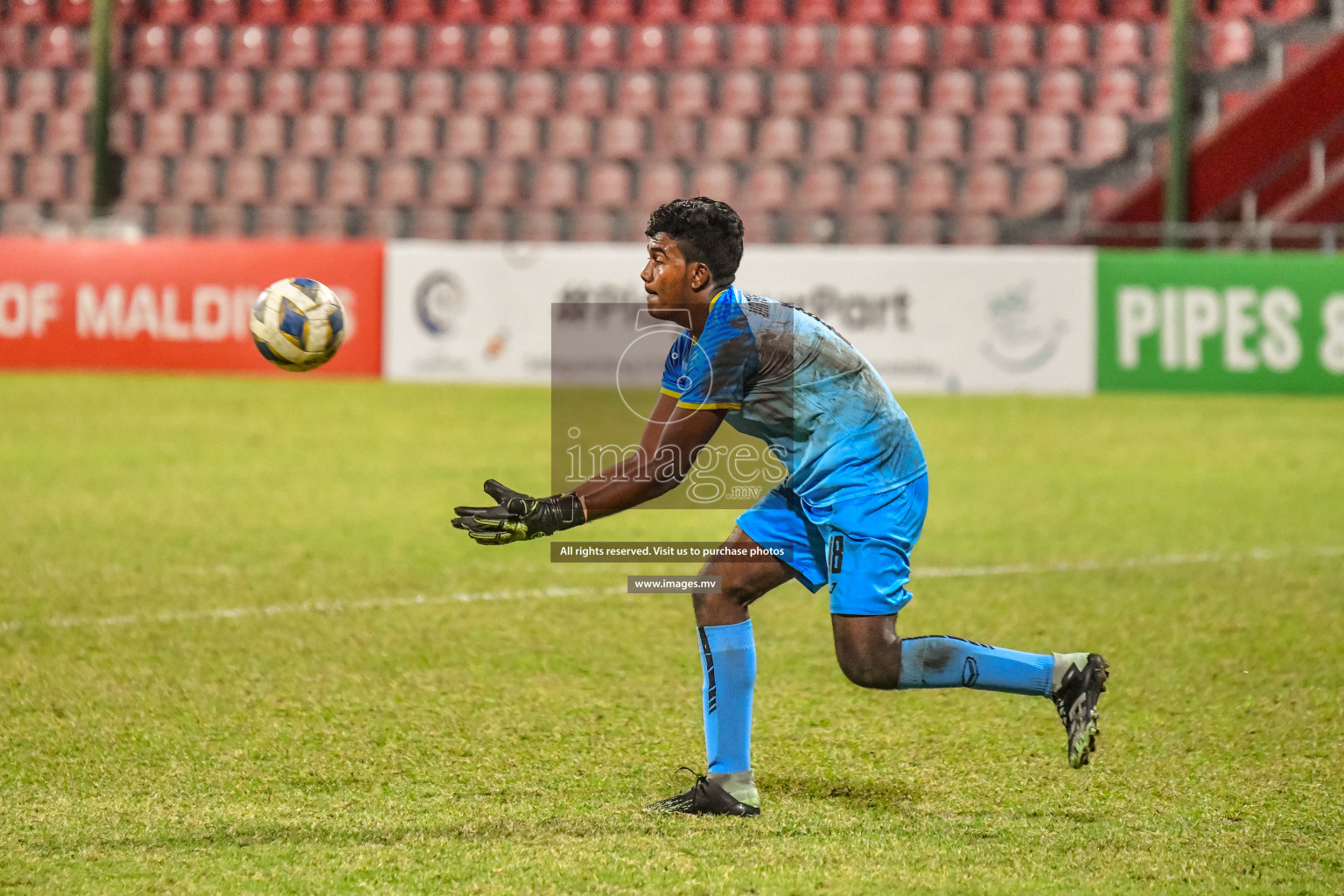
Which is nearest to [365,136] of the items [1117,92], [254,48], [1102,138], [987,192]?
[254,48]

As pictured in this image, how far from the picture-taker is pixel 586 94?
23.7 metres

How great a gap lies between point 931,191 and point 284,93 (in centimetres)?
952

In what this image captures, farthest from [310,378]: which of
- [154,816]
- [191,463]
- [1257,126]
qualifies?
[154,816]

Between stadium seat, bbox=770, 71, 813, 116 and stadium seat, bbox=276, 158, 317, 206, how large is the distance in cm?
662

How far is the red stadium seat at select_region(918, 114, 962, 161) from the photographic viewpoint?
904 inches

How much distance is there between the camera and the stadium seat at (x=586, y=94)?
23656mm

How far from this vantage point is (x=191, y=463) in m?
12.2

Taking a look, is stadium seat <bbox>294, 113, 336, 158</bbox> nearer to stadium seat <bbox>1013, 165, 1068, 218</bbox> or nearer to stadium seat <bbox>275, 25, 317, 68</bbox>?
stadium seat <bbox>275, 25, 317, 68</bbox>

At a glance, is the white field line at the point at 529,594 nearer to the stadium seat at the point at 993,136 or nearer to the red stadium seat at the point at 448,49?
the stadium seat at the point at 993,136

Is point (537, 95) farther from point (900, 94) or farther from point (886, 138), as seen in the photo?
point (900, 94)

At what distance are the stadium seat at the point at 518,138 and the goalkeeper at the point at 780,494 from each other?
A: 19.2 metres

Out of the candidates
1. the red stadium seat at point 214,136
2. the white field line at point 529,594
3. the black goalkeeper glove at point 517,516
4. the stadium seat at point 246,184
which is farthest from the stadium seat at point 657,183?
the black goalkeeper glove at point 517,516

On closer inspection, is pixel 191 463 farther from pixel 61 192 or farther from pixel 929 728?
pixel 61 192

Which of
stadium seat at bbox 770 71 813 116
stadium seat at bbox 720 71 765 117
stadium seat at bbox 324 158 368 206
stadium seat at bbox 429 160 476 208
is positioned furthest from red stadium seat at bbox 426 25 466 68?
stadium seat at bbox 770 71 813 116
